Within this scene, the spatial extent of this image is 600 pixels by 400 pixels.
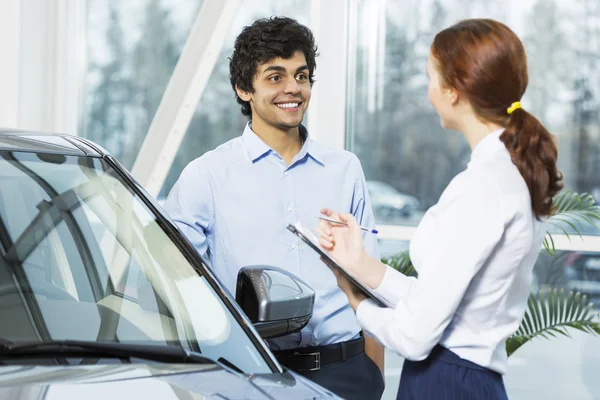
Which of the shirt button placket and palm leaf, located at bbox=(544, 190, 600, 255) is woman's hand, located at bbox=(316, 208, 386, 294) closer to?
the shirt button placket

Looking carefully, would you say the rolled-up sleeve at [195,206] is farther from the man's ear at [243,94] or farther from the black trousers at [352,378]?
the black trousers at [352,378]

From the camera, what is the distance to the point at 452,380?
1679 mm

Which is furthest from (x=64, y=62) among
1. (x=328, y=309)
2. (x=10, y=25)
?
(x=328, y=309)

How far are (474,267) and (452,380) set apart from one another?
0.23 meters

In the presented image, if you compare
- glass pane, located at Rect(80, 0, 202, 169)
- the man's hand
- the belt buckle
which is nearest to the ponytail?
the belt buckle

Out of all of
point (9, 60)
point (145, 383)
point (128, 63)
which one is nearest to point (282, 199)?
point (145, 383)

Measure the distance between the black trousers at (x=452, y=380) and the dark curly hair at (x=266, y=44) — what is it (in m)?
1.18

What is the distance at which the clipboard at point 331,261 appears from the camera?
173 cm

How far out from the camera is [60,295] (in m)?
1.76

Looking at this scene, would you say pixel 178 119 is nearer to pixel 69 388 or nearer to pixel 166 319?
pixel 166 319

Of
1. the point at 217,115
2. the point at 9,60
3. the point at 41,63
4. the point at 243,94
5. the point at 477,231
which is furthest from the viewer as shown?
the point at 41,63

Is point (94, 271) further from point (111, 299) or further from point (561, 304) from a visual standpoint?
point (561, 304)

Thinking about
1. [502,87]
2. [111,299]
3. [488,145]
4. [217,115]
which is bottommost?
[111,299]

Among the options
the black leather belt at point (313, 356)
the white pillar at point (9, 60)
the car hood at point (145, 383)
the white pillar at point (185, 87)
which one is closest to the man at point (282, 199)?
the black leather belt at point (313, 356)
